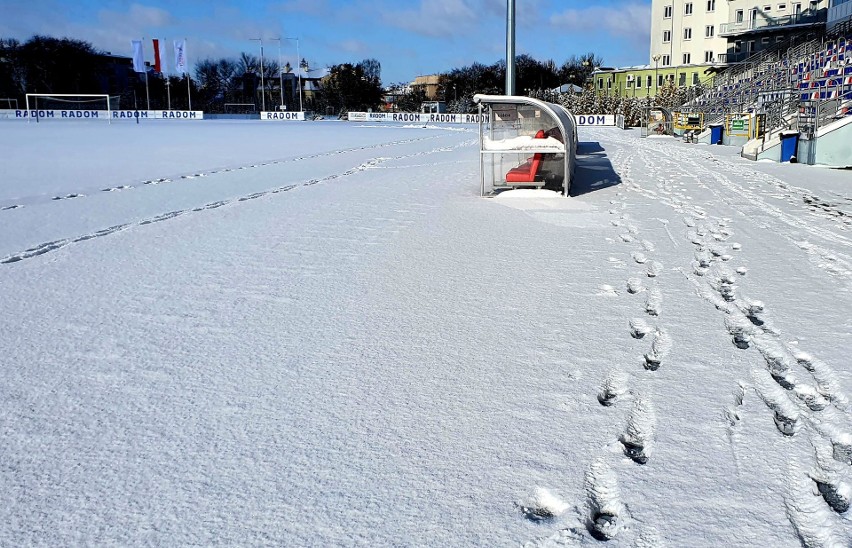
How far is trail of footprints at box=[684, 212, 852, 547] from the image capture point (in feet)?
7.93

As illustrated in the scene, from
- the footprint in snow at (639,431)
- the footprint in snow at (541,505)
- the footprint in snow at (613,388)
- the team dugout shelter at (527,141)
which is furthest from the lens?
the team dugout shelter at (527,141)

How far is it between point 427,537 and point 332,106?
84.7 meters

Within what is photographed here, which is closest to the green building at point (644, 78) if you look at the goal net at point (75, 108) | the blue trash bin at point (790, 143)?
the goal net at point (75, 108)

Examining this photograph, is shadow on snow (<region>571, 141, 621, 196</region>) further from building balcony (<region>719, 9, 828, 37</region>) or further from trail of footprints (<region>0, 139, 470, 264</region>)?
building balcony (<region>719, 9, 828, 37</region>)

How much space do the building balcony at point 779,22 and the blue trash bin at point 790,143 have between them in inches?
1558

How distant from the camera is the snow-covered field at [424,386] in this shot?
7.94 ft

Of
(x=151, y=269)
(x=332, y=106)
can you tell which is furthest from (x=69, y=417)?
(x=332, y=106)

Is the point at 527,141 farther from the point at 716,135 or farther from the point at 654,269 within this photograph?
the point at 716,135

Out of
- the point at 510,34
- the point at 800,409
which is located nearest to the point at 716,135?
the point at 510,34

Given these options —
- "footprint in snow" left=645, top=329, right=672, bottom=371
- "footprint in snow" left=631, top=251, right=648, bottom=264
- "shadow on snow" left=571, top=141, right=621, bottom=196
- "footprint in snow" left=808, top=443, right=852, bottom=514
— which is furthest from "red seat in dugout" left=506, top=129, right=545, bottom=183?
"footprint in snow" left=808, top=443, right=852, bottom=514

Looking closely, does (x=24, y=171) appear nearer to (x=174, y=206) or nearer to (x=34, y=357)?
(x=174, y=206)

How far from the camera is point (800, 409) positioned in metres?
3.18

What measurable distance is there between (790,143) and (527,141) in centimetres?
1059

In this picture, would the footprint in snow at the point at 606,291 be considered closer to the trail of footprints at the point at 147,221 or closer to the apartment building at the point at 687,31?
the trail of footprints at the point at 147,221
